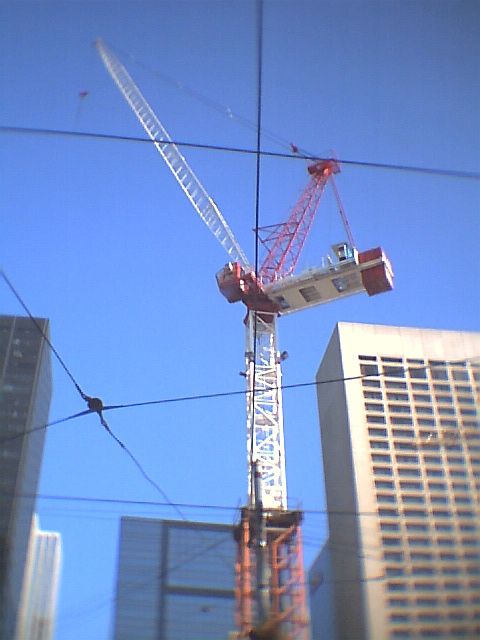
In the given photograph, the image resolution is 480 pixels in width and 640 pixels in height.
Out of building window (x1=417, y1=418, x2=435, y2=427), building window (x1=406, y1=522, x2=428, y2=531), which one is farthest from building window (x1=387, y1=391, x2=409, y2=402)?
building window (x1=406, y1=522, x2=428, y2=531)

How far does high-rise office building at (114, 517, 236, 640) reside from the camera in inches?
3073

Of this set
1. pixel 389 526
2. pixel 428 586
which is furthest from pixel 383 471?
pixel 428 586

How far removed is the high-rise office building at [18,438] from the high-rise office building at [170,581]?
2294cm

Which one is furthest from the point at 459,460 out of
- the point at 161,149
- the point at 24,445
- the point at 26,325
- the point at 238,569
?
the point at 26,325

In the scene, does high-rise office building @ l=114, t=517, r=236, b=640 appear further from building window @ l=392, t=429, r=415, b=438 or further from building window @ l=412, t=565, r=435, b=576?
building window @ l=412, t=565, r=435, b=576

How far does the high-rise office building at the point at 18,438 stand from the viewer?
47812 millimetres

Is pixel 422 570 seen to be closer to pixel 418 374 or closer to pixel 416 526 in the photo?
pixel 416 526

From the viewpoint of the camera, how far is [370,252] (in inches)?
1513

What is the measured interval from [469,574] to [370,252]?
87.6ft

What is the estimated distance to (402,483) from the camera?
2077 cm

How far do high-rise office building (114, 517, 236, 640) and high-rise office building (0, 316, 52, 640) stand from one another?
75.3 feet

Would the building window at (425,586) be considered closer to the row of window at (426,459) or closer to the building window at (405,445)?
the row of window at (426,459)

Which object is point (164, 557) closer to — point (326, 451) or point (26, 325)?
point (26, 325)

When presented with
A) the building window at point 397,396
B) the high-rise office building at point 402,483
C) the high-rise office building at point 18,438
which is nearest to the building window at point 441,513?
the high-rise office building at point 402,483
